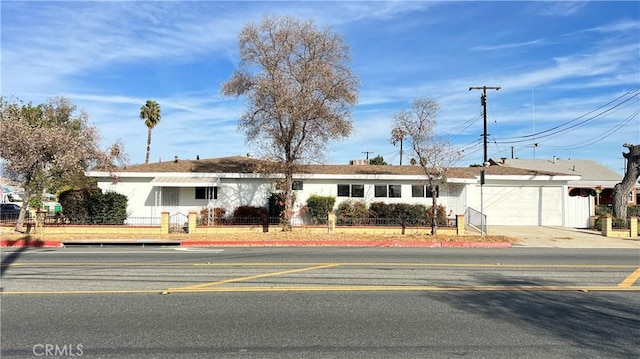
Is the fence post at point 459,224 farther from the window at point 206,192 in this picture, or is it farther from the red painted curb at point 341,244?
the window at point 206,192

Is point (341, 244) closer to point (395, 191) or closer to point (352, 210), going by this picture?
point (352, 210)

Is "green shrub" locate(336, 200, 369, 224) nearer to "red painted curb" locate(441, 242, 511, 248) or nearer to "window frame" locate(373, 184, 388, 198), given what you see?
"window frame" locate(373, 184, 388, 198)

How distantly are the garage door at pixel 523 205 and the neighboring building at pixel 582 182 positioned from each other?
778 millimetres

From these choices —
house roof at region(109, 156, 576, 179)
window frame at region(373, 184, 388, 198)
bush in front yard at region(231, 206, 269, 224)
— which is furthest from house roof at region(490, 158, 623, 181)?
bush in front yard at region(231, 206, 269, 224)

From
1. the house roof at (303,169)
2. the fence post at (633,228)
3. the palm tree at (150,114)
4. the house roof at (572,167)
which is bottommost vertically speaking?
the fence post at (633,228)

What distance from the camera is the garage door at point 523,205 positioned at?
27469 mm

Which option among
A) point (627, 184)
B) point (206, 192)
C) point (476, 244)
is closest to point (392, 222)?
point (476, 244)

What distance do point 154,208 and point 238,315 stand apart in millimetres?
20249

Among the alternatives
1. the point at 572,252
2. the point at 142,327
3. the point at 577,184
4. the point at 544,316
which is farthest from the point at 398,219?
the point at 577,184

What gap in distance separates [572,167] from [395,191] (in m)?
24.5

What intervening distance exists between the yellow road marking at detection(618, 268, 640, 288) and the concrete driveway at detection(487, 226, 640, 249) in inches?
302

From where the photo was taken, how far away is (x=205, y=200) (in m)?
25.9

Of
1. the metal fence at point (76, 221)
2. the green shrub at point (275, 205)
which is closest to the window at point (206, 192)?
the metal fence at point (76, 221)

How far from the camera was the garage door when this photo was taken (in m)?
27.5
